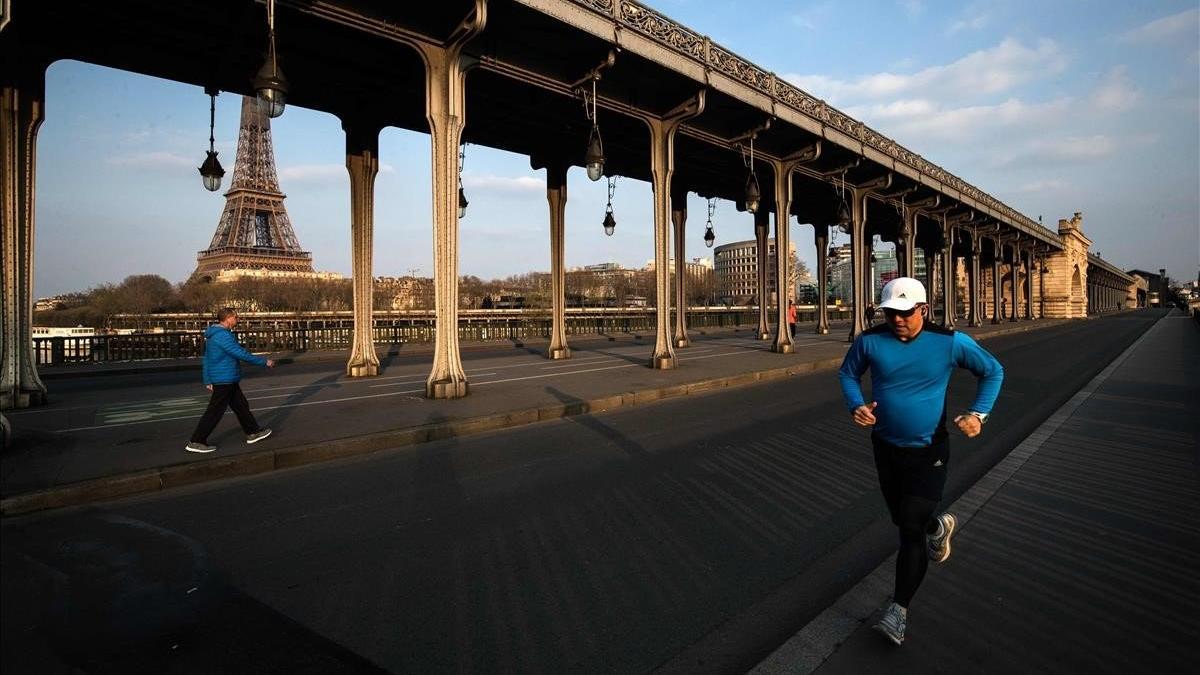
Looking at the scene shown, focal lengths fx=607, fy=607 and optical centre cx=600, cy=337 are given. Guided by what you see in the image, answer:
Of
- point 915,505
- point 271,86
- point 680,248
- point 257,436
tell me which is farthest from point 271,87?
point 680,248

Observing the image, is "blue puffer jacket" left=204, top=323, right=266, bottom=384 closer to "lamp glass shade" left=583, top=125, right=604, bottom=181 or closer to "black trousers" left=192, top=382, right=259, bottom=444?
"black trousers" left=192, top=382, right=259, bottom=444

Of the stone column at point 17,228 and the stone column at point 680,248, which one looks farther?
the stone column at point 680,248

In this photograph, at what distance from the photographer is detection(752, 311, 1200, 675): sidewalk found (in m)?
2.72

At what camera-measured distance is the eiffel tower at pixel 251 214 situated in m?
86.6

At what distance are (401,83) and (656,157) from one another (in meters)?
6.48

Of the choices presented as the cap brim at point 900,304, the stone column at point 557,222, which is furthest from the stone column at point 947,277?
the cap brim at point 900,304

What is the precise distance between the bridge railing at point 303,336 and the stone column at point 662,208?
12.4m

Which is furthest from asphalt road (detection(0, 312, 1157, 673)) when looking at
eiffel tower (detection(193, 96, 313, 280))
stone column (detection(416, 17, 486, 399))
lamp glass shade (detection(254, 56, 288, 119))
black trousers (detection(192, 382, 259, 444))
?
eiffel tower (detection(193, 96, 313, 280))

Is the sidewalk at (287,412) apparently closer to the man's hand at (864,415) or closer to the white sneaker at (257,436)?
the white sneaker at (257,436)

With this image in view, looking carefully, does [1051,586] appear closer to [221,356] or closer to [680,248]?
[221,356]

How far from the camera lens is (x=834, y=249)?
98.8ft

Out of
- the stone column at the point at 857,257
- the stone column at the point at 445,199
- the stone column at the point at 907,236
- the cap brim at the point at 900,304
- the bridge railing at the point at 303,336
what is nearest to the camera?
the cap brim at the point at 900,304

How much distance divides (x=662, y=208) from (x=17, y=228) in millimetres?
12618

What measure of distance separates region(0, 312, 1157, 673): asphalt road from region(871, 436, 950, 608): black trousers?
0.60 meters
